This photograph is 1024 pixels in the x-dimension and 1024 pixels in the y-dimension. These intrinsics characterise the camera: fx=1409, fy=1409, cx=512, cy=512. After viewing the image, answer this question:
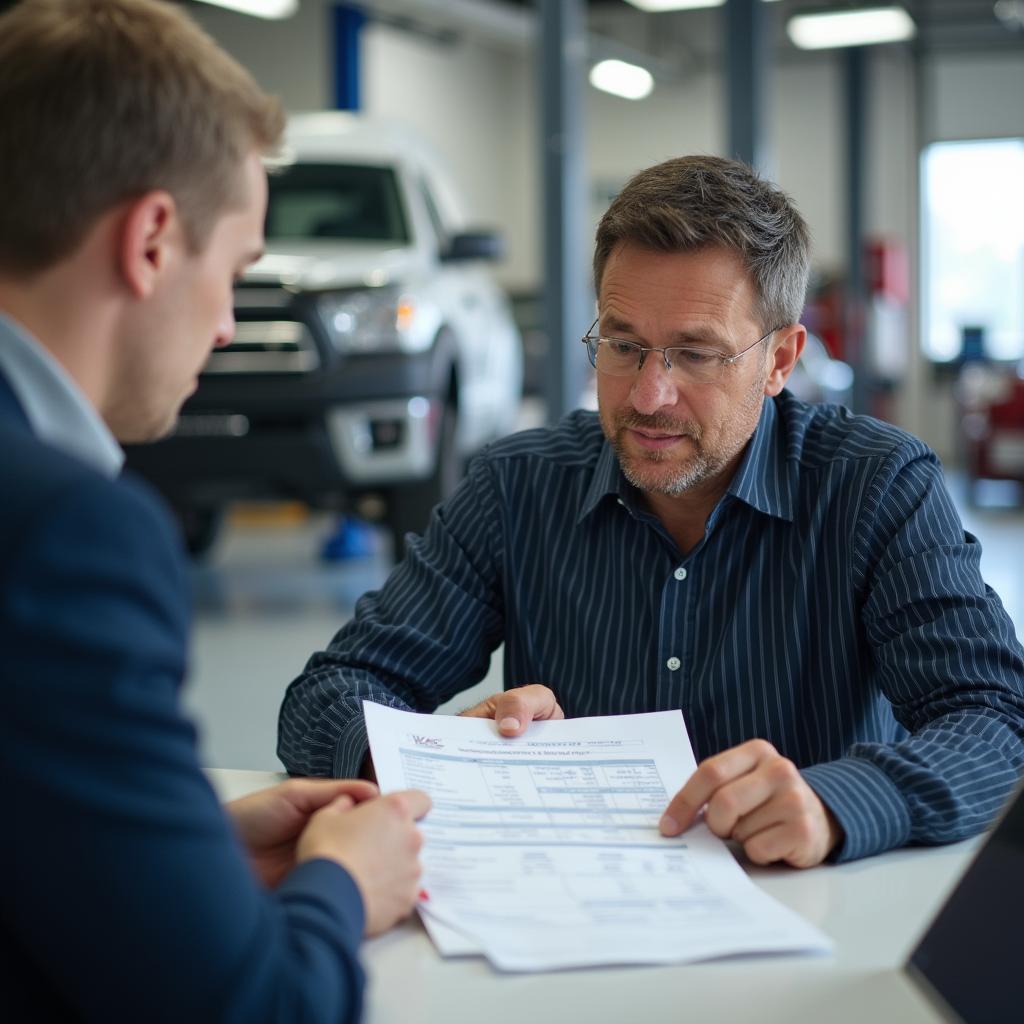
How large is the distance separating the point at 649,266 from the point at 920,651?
57cm

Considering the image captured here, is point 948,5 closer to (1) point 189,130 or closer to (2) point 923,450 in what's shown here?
(2) point 923,450

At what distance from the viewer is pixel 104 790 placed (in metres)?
0.69

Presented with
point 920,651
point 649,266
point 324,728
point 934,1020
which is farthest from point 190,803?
Result: point 649,266

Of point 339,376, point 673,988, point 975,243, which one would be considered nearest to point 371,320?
point 339,376

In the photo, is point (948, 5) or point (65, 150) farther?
point (948, 5)

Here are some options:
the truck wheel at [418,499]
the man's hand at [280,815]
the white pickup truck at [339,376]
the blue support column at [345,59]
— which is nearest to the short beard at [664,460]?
the man's hand at [280,815]

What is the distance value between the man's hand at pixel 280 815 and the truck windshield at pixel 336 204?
4802 mm

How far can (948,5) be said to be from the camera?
44.0 ft

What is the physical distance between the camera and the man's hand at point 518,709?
1.33 m

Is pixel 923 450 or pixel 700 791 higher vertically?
pixel 923 450

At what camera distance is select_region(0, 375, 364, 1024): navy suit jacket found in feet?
2.23

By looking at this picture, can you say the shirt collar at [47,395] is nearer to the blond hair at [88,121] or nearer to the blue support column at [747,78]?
the blond hair at [88,121]

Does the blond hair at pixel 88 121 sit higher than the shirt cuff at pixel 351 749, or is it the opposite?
the blond hair at pixel 88 121

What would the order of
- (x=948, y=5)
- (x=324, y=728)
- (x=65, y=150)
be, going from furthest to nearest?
1. (x=948, y=5)
2. (x=324, y=728)
3. (x=65, y=150)
